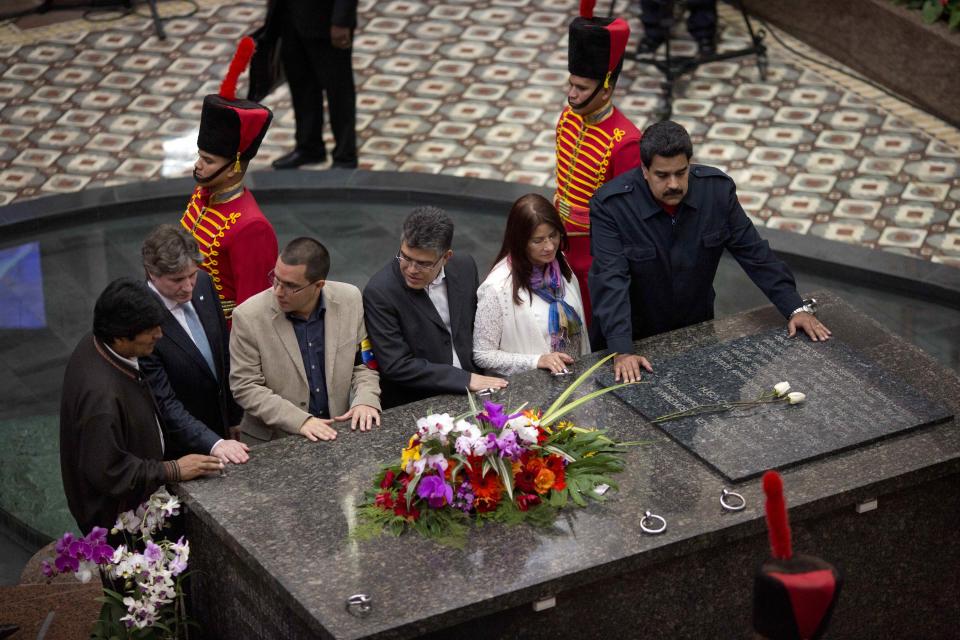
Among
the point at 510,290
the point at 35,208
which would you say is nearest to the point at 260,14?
the point at 35,208

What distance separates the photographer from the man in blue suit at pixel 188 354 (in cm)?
462

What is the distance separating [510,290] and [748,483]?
1.13 meters

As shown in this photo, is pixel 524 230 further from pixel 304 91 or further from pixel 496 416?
pixel 304 91

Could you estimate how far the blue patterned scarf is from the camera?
511cm

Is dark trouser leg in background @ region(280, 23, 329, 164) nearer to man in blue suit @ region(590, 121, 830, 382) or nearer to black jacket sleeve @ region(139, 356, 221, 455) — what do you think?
man in blue suit @ region(590, 121, 830, 382)

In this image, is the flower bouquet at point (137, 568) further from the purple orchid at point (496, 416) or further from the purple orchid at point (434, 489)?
the purple orchid at point (496, 416)

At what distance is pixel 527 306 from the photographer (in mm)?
5094

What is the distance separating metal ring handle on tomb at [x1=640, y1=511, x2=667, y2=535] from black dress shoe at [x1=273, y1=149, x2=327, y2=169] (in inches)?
181

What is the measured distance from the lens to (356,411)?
187 inches

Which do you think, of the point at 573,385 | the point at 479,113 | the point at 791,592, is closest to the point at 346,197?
the point at 479,113

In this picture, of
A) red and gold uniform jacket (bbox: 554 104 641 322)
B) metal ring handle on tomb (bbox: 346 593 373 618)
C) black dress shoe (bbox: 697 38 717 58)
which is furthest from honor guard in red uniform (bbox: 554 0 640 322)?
black dress shoe (bbox: 697 38 717 58)

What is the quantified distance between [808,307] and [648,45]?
448cm

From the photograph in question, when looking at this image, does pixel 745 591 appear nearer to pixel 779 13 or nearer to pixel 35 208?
pixel 35 208

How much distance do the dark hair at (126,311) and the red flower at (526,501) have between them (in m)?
1.16
